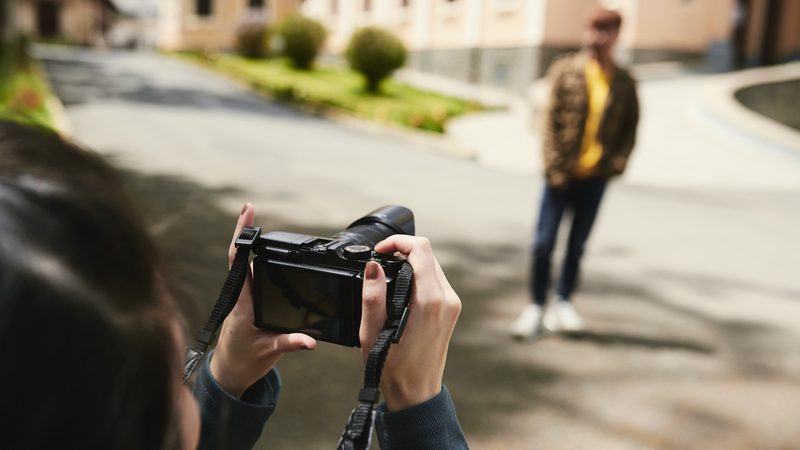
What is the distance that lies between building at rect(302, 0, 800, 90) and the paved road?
9761 mm

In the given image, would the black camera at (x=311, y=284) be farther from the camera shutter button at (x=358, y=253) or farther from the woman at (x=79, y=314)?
the woman at (x=79, y=314)

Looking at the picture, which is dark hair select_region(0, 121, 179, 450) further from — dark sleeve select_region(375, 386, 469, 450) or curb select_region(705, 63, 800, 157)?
curb select_region(705, 63, 800, 157)

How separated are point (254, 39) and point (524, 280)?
90.2ft

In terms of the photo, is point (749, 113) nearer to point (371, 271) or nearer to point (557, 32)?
point (557, 32)

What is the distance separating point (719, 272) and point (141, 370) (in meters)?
6.41

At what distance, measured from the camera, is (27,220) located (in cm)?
57

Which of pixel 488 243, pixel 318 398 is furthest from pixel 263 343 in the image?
pixel 488 243

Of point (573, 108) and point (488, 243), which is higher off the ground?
point (573, 108)

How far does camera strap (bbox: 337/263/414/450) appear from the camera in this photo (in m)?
0.89

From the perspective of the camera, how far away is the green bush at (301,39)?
86.9ft

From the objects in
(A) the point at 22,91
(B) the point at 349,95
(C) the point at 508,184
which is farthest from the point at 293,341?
(B) the point at 349,95

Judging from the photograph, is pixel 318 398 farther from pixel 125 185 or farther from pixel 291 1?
pixel 291 1

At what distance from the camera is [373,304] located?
105 centimetres

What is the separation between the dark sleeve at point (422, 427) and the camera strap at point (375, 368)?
0.08 metres
